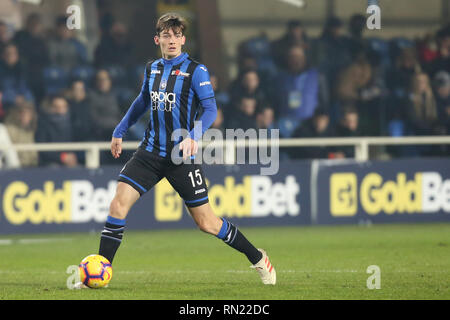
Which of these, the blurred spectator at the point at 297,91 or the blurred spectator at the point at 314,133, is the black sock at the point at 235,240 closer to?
the blurred spectator at the point at 314,133

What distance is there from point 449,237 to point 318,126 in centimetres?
308

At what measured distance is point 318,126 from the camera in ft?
47.4

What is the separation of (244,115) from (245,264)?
16.3 ft

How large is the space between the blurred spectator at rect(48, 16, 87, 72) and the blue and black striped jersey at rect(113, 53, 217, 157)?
7.48 m

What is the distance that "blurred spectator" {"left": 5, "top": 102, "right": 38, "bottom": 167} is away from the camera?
13.6 metres

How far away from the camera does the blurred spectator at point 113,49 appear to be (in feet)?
49.0

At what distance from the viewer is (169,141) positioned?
7.44 metres

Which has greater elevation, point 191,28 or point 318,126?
point 191,28

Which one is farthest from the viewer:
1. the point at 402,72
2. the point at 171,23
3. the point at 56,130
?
the point at 402,72

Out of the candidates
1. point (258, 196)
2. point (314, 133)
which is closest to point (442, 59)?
point (314, 133)

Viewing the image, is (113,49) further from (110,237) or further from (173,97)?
(110,237)

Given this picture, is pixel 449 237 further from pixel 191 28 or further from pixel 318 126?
pixel 191 28

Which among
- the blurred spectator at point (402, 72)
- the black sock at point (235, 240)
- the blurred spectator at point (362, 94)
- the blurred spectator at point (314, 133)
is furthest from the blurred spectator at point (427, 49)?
the black sock at point (235, 240)
